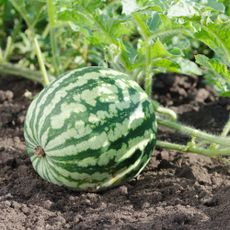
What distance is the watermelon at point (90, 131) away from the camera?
11.0 feet

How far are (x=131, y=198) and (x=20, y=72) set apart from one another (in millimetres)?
1734

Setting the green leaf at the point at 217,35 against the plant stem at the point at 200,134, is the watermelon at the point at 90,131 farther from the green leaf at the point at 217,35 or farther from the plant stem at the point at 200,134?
the green leaf at the point at 217,35

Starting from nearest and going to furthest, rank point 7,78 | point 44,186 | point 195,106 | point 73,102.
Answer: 1. point 73,102
2. point 44,186
3. point 195,106
4. point 7,78

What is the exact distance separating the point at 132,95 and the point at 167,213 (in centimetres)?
66

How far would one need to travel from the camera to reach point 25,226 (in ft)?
10.6

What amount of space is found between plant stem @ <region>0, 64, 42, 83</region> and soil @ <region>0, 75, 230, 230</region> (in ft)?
1.54

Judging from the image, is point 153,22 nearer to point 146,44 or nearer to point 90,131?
point 146,44

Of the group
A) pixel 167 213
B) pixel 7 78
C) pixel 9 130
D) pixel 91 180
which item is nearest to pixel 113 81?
pixel 91 180

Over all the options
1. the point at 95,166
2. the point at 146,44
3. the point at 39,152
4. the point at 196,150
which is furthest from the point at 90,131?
the point at 196,150

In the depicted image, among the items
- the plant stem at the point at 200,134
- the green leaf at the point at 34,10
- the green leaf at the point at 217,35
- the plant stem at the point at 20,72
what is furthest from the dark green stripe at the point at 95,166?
the plant stem at the point at 20,72

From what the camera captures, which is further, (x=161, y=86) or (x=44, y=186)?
(x=161, y=86)

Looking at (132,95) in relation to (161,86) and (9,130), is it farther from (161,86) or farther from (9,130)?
(161,86)

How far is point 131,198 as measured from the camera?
11.5ft

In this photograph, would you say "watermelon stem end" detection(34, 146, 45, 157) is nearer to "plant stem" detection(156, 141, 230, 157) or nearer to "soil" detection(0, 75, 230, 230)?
"soil" detection(0, 75, 230, 230)
